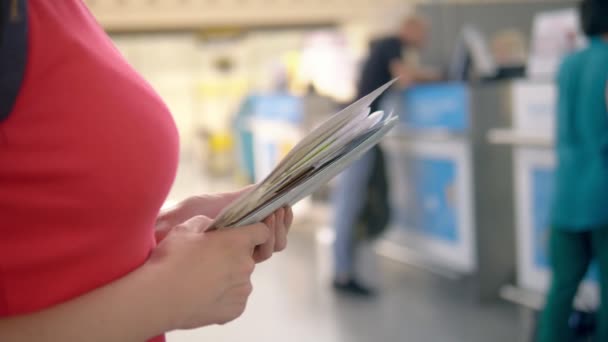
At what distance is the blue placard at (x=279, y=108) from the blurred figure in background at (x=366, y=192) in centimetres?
230

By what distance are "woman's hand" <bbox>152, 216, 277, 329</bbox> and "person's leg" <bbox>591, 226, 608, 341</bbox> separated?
6.89 feet

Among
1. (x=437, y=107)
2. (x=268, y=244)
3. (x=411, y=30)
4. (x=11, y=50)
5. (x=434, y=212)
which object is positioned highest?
(x=11, y=50)

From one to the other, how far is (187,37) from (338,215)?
32.8 feet

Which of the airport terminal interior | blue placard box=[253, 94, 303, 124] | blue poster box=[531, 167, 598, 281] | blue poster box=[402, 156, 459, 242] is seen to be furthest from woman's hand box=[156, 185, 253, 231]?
blue placard box=[253, 94, 303, 124]

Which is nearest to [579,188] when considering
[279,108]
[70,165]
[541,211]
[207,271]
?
[541,211]

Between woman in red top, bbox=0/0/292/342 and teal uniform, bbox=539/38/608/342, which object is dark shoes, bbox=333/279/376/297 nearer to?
teal uniform, bbox=539/38/608/342

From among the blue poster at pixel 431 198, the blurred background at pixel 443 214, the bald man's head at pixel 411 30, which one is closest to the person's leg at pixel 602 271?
the blurred background at pixel 443 214

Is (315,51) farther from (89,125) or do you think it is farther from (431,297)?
(89,125)

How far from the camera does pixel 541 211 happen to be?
3451mm

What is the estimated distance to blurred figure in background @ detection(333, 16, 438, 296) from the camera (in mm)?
4223

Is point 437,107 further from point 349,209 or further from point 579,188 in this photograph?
point 579,188

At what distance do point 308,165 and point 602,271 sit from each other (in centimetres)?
211

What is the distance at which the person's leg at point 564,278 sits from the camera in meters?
2.57

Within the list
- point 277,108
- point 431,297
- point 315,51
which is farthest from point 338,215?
point 277,108
